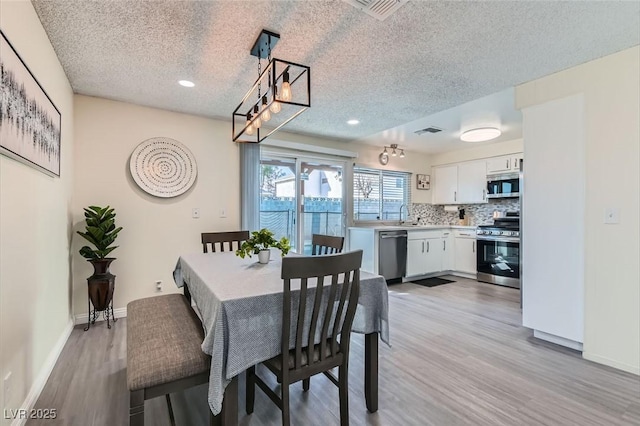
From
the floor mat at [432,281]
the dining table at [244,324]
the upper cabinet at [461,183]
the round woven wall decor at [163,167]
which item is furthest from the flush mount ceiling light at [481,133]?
the round woven wall decor at [163,167]

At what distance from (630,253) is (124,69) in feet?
13.6

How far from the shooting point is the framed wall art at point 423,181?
19.9 feet

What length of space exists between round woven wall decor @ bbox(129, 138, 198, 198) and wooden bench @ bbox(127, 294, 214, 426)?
1.93m

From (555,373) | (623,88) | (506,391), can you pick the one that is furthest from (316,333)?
(623,88)

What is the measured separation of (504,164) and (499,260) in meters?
1.60

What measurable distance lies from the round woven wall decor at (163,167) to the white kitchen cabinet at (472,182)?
15.2 ft

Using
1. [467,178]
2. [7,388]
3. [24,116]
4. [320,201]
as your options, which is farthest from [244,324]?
[467,178]

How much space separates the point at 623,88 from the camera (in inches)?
87.3

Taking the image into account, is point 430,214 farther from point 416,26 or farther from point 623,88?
point 416,26

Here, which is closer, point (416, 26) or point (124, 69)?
point (416, 26)

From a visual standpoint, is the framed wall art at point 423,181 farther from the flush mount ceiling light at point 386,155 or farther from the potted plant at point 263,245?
the potted plant at point 263,245

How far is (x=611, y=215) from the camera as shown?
2252mm

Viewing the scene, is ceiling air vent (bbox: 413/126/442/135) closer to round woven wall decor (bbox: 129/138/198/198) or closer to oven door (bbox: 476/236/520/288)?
oven door (bbox: 476/236/520/288)

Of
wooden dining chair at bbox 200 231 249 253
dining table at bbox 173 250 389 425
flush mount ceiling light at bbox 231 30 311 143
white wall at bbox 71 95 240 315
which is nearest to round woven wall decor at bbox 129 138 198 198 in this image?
white wall at bbox 71 95 240 315
